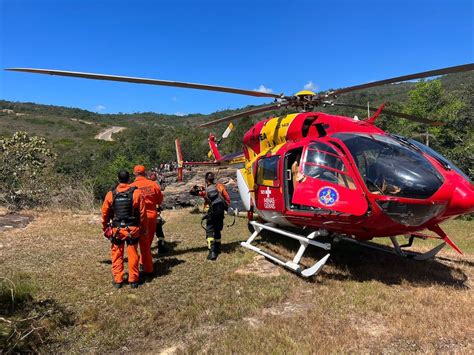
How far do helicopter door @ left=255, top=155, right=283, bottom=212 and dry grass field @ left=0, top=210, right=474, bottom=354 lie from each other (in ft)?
3.72

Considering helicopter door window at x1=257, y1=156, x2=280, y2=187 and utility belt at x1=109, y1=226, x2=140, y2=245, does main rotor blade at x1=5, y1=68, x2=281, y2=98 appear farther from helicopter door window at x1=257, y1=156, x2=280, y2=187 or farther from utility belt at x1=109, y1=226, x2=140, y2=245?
utility belt at x1=109, y1=226, x2=140, y2=245

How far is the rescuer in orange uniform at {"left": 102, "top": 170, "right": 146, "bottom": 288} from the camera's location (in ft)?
18.7

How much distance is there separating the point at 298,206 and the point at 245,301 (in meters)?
2.11

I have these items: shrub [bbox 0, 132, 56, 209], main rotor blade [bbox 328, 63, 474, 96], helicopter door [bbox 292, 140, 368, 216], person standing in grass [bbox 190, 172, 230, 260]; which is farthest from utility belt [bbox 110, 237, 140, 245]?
shrub [bbox 0, 132, 56, 209]

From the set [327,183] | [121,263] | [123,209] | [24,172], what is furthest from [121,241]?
[24,172]

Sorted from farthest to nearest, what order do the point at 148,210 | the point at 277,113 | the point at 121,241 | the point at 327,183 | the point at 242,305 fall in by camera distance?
1. the point at 277,113
2. the point at 148,210
3. the point at 121,241
4. the point at 327,183
5. the point at 242,305

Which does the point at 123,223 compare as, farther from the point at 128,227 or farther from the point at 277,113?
the point at 277,113

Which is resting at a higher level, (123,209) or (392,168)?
(392,168)

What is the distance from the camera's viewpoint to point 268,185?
7.23 meters

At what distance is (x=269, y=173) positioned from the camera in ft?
23.5

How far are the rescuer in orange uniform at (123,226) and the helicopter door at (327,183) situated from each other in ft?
8.94

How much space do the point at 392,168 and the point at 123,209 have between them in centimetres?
429

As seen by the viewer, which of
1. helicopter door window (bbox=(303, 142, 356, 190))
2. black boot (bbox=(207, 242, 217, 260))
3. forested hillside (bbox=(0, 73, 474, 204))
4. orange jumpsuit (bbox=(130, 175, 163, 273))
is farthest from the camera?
forested hillside (bbox=(0, 73, 474, 204))

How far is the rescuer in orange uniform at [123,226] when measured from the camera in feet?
18.7
